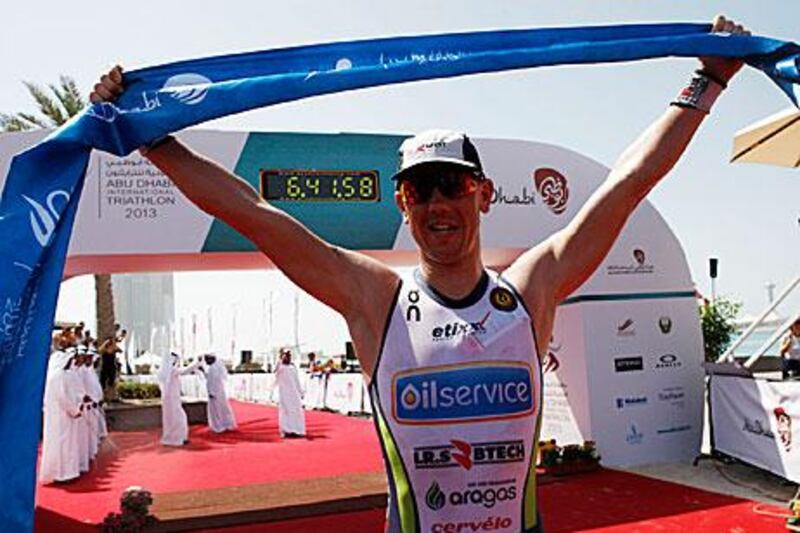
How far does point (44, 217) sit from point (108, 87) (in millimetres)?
413

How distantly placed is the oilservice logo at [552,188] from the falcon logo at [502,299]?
8757 millimetres

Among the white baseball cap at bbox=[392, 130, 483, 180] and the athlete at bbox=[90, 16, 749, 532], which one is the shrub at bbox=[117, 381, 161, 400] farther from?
the white baseball cap at bbox=[392, 130, 483, 180]

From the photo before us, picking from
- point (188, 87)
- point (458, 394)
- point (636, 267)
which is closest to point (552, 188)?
point (636, 267)

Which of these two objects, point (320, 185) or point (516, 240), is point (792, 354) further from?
point (320, 185)

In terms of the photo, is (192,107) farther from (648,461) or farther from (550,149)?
(648,461)

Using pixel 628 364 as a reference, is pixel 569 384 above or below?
below

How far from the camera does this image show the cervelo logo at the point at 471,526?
6.35 feet

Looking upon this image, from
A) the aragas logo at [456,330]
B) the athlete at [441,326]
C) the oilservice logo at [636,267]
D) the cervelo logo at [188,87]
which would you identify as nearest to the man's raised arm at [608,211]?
the athlete at [441,326]

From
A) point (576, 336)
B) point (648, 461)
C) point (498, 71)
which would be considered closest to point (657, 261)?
point (576, 336)

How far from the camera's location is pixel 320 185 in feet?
31.2

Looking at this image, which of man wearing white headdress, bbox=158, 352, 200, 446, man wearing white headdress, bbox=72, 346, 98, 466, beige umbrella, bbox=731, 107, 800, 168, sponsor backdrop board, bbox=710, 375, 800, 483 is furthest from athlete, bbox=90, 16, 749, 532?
man wearing white headdress, bbox=158, 352, 200, 446

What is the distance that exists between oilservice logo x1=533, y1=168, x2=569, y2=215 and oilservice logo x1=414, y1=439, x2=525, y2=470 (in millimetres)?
8986

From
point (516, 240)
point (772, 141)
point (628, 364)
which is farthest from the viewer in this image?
point (628, 364)

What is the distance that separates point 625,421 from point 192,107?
9685mm
